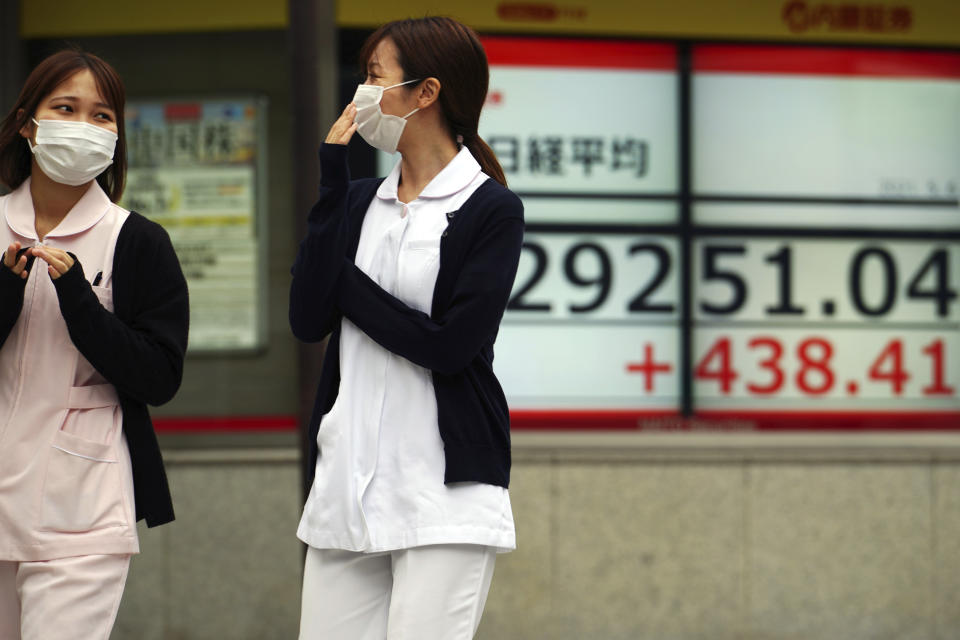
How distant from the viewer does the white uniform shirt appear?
263 cm

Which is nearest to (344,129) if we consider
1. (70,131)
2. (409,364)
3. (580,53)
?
(409,364)

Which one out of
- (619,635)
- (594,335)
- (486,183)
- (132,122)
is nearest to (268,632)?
(619,635)

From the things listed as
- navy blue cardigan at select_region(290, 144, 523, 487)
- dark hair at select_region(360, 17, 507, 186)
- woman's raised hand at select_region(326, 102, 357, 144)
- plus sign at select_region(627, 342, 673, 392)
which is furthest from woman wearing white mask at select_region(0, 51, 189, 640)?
plus sign at select_region(627, 342, 673, 392)

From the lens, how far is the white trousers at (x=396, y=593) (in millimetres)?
2617

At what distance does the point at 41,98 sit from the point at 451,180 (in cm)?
96

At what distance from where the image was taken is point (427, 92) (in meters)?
2.78

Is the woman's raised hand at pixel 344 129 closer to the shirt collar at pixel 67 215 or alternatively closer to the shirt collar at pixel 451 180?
the shirt collar at pixel 451 180

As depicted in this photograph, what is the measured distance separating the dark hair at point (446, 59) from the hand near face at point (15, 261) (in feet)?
2.80

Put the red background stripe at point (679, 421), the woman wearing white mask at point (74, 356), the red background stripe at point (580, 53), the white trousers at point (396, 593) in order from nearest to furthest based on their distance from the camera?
the white trousers at point (396, 593) < the woman wearing white mask at point (74, 356) < the red background stripe at point (679, 421) < the red background stripe at point (580, 53)

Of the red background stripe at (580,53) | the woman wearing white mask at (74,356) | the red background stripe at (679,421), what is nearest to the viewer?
the woman wearing white mask at (74,356)

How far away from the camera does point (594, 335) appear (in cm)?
641

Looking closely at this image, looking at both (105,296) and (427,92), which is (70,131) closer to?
(105,296)

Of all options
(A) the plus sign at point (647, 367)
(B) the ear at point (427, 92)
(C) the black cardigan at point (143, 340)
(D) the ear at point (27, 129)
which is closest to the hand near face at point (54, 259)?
(C) the black cardigan at point (143, 340)

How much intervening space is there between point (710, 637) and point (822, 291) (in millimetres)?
1853
